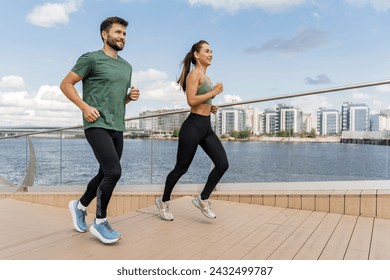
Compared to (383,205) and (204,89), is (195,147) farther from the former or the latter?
(383,205)

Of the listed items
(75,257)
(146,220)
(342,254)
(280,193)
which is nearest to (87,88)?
(75,257)

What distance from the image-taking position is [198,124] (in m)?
2.60

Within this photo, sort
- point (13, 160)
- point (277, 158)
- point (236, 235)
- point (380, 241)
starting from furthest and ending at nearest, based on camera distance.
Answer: point (13, 160), point (277, 158), point (236, 235), point (380, 241)

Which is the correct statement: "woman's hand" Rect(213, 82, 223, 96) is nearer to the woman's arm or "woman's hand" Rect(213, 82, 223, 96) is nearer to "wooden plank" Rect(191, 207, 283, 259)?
the woman's arm

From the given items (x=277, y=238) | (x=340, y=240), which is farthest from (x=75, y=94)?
(x=340, y=240)

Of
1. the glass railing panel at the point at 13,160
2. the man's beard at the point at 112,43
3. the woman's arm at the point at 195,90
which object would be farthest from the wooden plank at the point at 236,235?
the glass railing panel at the point at 13,160

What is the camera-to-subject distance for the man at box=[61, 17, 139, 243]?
2.02 metres

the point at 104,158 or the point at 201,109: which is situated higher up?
the point at 201,109

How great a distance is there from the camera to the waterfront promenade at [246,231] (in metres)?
1.98

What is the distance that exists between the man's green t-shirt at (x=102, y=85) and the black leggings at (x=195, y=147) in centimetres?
64

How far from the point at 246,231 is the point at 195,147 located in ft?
2.51

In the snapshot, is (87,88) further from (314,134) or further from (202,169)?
(314,134)

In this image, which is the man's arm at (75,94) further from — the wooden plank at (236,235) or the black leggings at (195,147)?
the wooden plank at (236,235)

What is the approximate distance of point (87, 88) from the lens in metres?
2.10
